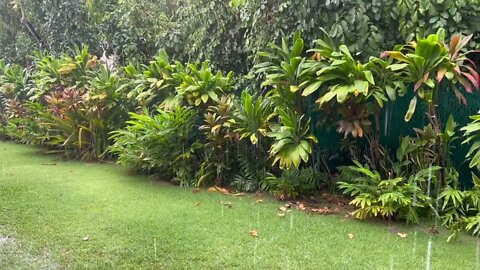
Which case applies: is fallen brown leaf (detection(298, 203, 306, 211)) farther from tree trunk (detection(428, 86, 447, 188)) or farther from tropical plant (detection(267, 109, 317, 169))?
tree trunk (detection(428, 86, 447, 188))

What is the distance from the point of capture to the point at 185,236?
13.2 feet

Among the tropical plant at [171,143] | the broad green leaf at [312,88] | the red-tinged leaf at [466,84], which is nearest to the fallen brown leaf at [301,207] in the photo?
the broad green leaf at [312,88]

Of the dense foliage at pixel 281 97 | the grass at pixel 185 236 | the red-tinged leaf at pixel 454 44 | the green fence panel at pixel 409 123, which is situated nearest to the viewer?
the grass at pixel 185 236

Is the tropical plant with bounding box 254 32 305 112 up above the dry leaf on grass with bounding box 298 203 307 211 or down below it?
above

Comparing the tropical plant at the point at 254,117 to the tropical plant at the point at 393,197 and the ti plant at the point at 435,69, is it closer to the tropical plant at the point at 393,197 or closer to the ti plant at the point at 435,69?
the tropical plant at the point at 393,197

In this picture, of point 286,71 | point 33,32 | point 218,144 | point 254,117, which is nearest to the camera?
point 286,71

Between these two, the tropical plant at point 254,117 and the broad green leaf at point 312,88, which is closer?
the broad green leaf at point 312,88

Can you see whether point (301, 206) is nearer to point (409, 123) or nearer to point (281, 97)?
point (281, 97)

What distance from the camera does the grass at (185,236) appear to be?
3.49 metres

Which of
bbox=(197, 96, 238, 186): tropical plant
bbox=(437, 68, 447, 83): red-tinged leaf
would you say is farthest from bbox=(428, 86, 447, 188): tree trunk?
bbox=(197, 96, 238, 186): tropical plant

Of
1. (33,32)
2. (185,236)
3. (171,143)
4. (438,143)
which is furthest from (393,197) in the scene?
(33,32)

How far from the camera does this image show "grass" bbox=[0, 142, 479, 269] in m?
3.49

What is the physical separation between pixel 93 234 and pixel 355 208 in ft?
8.81

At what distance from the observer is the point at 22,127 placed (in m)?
9.38
